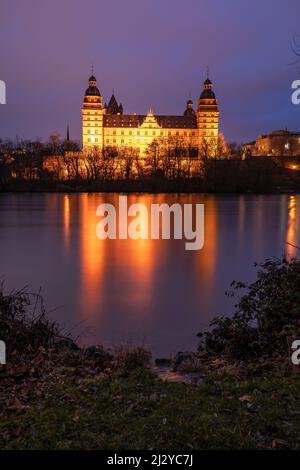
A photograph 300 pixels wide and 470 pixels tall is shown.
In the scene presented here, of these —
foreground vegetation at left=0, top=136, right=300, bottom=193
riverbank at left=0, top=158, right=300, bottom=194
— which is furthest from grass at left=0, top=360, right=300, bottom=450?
foreground vegetation at left=0, top=136, right=300, bottom=193

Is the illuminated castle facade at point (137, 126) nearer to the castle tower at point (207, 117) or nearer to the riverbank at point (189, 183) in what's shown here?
the castle tower at point (207, 117)

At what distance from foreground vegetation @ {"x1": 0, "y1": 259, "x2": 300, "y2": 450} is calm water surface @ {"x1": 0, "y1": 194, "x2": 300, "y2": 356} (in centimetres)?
143

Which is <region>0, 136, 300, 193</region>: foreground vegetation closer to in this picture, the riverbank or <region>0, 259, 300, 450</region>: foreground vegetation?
the riverbank

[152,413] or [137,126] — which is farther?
[137,126]

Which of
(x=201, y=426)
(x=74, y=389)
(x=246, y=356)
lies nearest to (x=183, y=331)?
(x=246, y=356)

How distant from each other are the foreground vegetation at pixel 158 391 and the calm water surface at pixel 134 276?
1.43 meters

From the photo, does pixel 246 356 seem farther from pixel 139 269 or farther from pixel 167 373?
pixel 139 269

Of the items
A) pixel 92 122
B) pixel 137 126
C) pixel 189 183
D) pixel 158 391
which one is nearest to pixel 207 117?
pixel 137 126

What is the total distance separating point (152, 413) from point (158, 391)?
0.69 meters

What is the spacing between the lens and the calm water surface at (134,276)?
8.66m

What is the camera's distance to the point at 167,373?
589cm

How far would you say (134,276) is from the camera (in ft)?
44.3

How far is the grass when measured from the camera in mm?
3676

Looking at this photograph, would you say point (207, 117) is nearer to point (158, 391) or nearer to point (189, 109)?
point (189, 109)
